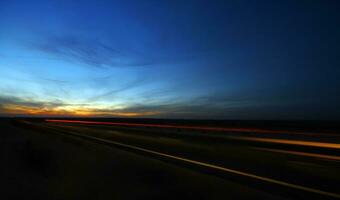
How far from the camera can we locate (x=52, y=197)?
7.30 meters

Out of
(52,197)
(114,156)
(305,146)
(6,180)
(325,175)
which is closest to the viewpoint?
(52,197)

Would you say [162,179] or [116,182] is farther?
[162,179]

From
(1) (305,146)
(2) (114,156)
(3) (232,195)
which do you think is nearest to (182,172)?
(3) (232,195)

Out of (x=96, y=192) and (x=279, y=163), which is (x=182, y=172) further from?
(x=279, y=163)

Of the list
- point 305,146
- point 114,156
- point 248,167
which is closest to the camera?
point 248,167

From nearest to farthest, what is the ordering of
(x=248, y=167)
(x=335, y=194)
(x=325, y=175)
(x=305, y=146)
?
(x=335, y=194) → (x=325, y=175) → (x=248, y=167) → (x=305, y=146)

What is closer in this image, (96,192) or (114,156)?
(96,192)

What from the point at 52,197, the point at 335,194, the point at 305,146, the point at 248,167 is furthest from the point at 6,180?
the point at 305,146

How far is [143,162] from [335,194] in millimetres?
7041

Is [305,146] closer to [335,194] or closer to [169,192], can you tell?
[335,194]

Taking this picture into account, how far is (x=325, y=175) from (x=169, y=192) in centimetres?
492

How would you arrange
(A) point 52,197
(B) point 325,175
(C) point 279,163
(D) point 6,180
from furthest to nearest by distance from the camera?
(C) point 279,163
(D) point 6,180
(B) point 325,175
(A) point 52,197

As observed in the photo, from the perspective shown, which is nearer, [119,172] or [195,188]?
[195,188]

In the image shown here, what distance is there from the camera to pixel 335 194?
6676 millimetres
